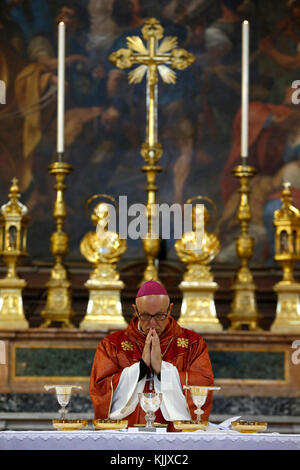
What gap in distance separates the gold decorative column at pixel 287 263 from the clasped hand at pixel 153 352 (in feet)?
7.53

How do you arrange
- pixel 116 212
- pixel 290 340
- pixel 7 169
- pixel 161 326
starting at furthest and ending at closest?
pixel 7 169
pixel 116 212
pixel 290 340
pixel 161 326

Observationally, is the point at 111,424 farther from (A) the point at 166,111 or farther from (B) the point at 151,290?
(A) the point at 166,111

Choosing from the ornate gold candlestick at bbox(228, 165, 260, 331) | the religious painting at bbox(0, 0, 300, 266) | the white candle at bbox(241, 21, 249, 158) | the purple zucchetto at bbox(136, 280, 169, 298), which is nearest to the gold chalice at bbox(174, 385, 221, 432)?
the purple zucchetto at bbox(136, 280, 169, 298)

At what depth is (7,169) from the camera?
1217 centimetres

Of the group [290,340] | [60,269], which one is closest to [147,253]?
[60,269]

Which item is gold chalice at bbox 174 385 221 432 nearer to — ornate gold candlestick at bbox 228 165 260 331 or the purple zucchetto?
the purple zucchetto

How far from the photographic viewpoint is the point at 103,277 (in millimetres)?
9664

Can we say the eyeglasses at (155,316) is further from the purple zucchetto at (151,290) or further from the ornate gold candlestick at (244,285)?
the ornate gold candlestick at (244,285)

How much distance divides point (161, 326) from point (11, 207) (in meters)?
2.58

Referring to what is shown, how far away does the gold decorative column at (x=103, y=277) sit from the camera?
377 inches

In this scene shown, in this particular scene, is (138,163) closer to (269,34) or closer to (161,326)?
(269,34)

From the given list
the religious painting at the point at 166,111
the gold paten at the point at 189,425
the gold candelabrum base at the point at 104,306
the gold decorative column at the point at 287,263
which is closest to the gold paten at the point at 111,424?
the gold paten at the point at 189,425

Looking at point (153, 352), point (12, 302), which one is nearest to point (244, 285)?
point (12, 302)

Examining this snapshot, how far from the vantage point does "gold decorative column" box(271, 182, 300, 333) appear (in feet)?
31.6
